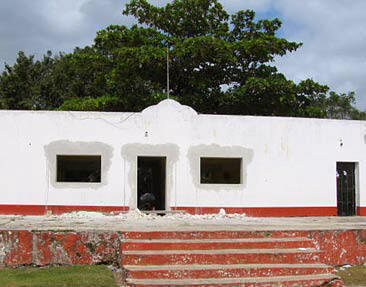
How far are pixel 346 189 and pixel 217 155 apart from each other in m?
4.46

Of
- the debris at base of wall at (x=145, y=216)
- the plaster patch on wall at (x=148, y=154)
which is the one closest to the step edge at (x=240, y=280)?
the debris at base of wall at (x=145, y=216)

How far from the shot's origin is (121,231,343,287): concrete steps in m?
7.76

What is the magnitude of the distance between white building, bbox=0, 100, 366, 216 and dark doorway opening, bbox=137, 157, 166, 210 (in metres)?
1.18

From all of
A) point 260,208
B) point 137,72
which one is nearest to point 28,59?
point 137,72

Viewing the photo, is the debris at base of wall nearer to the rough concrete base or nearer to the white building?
the white building

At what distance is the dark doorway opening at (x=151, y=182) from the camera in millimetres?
17016

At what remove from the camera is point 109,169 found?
14.8m

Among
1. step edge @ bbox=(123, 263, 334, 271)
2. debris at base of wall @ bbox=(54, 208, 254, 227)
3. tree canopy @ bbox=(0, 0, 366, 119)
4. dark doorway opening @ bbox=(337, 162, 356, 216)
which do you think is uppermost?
tree canopy @ bbox=(0, 0, 366, 119)

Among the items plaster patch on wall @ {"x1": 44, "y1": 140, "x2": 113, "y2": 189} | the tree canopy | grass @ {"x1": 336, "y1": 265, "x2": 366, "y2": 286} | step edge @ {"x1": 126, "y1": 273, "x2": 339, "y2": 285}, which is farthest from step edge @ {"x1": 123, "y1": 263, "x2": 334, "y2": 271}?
the tree canopy

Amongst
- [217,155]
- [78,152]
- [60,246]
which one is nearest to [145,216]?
[78,152]

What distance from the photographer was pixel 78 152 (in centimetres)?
1476

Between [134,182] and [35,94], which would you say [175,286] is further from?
[35,94]

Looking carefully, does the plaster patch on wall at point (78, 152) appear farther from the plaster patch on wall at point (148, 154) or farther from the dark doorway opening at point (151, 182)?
the dark doorway opening at point (151, 182)

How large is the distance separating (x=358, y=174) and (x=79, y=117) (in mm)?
8814
